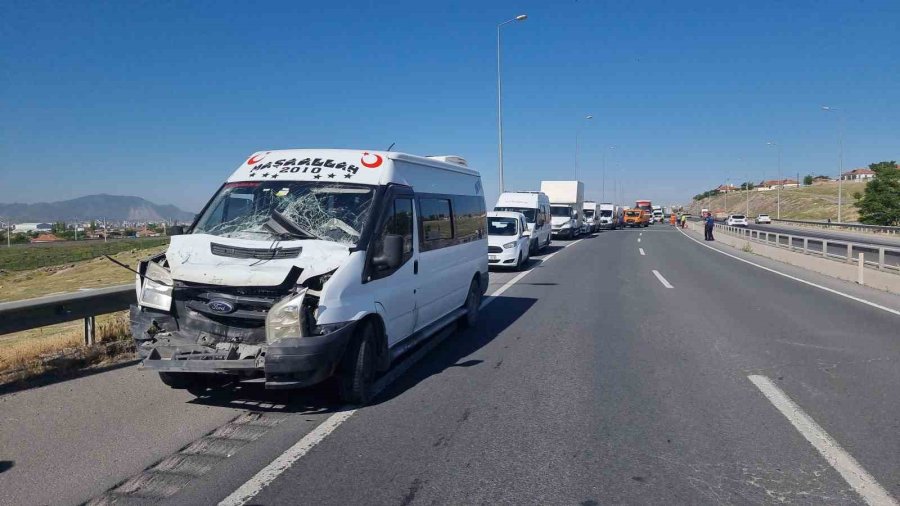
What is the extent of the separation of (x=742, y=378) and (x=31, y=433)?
6.50 metres

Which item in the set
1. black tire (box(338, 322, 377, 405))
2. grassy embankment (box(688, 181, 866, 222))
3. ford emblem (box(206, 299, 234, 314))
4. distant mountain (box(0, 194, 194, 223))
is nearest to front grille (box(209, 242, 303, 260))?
ford emblem (box(206, 299, 234, 314))

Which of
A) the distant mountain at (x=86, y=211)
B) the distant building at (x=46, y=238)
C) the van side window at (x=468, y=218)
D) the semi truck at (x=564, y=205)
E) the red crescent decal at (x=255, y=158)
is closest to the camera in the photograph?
the red crescent decal at (x=255, y=158)

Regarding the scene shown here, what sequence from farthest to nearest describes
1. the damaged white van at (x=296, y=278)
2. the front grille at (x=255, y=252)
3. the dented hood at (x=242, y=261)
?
the front grille at (x=255, y=252) → the dented hood at (x=242, y=261) → the damaged white van at (x=296, y=278)

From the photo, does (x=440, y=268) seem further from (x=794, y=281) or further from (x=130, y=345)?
(x=794, y=281)

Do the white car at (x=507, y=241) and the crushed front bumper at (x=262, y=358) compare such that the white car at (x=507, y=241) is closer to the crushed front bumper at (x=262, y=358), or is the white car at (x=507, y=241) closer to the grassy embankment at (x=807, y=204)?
the crushed front bumper at (x=262, y=358)

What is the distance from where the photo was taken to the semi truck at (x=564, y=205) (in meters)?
40.6

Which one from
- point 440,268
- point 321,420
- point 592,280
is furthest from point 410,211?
point 592,280

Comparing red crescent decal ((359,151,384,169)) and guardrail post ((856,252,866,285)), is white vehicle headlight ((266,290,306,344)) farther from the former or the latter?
guardrail post ((856,252,866,285))

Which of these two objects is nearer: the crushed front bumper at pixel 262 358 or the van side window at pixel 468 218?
the crushed front bumper at pixel 262 358

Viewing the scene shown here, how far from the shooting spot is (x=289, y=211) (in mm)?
6402

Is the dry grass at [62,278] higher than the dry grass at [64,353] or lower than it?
lower

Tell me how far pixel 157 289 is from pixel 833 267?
19236 mm

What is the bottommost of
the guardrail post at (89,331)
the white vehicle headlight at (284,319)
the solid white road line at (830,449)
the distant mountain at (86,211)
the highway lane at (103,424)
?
the solid white road line at (830,449)

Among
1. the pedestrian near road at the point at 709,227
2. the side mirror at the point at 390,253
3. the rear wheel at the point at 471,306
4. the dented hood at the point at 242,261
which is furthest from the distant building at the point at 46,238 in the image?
the side mirror at the point at 390,253
